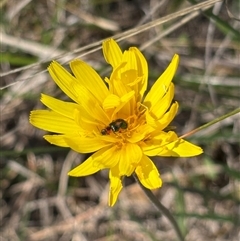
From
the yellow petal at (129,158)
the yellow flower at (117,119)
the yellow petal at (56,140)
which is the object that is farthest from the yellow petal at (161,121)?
the yellow petal at (56,140)

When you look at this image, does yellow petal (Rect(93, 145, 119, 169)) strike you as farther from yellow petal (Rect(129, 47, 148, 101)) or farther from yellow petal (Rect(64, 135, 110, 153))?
yellow petal (Rect(129, 47, 148, 101))

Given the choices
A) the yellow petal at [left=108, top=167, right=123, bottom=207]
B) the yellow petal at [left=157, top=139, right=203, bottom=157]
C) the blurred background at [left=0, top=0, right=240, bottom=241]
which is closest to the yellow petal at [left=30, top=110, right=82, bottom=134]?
the yellow petal at [left=108, top=167, right=123, bottom=207]

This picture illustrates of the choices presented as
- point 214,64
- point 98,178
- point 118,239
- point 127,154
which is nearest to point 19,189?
point 98,178

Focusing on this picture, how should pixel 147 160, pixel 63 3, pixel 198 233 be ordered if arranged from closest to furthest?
pixel 147 160, pixel 198 233, pixel 63 3

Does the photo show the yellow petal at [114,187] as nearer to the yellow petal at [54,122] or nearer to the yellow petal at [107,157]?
the yellow petal at [107,157]

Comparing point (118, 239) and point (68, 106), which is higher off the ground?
point (68, 106)

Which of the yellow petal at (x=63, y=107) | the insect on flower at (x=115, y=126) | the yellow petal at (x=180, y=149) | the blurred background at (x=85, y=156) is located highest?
the yellow petal at (x=63, y=107)

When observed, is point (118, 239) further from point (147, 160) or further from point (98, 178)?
point (147, 160)

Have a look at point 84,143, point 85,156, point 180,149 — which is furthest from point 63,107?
point 85,156
